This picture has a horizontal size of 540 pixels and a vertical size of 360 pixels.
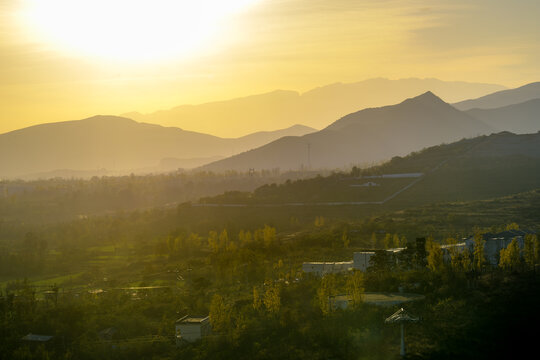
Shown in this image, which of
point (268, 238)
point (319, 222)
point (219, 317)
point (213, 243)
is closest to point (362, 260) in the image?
point (219, 317)

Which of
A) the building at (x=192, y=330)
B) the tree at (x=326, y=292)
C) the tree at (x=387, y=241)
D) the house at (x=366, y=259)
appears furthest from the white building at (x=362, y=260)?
the building at (x=192, y=330)

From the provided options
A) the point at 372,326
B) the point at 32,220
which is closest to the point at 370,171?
the point at 32,220

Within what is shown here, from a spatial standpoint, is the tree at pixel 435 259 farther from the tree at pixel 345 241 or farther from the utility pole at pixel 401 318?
the tree at pixel 345 241

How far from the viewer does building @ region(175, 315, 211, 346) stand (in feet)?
95.3

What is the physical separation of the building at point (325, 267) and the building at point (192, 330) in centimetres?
1046

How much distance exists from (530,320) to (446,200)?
43.9 meters

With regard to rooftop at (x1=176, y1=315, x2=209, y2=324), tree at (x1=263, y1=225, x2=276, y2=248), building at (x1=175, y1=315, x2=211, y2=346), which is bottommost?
building at (x1=175, y1=315, x2=211, y2=346)

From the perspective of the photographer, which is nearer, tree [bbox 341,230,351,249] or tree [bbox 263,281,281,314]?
tree [bbox 263,281,281,314]

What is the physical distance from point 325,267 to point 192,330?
12.3 meters

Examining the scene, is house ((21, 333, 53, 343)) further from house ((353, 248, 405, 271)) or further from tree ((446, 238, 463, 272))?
tree ((446, 238, 463, 272))

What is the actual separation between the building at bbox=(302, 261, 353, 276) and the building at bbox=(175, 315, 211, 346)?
10.5 m

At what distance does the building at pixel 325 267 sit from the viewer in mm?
38847

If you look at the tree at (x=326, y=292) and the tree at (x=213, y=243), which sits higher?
the tree at (x=213, y=243)

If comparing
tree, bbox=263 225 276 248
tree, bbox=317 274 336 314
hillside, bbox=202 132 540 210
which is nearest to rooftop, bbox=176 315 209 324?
tree, bbox=317 274 336 314
